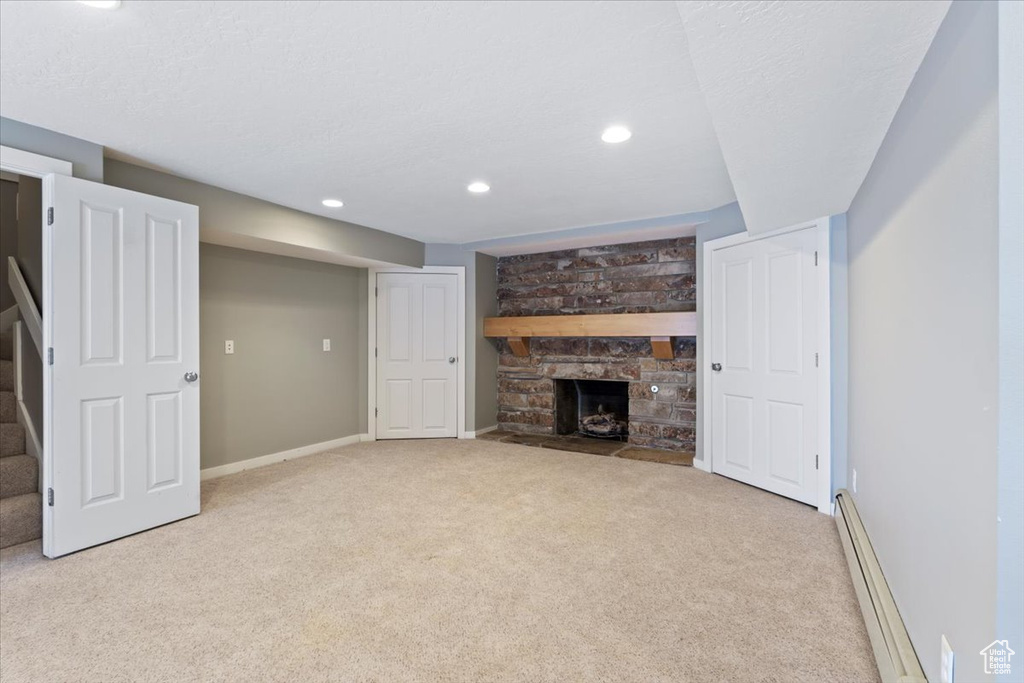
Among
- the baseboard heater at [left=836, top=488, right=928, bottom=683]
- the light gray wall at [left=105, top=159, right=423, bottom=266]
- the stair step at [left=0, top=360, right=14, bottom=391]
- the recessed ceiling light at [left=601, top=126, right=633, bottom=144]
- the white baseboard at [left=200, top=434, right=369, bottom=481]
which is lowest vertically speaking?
the white baseboard at [left=200, top=434, right=369, bottom=481]

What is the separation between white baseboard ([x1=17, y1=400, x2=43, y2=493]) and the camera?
3008 mm

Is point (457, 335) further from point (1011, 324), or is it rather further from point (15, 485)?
point (1011, 324)

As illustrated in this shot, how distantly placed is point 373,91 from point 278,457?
3592 mm

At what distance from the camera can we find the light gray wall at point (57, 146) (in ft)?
8.08

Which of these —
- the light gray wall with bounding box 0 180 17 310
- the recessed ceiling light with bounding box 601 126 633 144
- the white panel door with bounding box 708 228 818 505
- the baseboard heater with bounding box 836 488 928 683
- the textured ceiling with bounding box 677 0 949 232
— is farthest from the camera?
the light gray wall with bounding box 0 180 17 310

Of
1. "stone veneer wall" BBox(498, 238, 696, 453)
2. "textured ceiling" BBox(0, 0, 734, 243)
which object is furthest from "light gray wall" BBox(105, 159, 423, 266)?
"stone veneer wall" BBox(498, 238, 696, 453)

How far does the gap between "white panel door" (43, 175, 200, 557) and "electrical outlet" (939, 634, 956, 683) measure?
361 cm

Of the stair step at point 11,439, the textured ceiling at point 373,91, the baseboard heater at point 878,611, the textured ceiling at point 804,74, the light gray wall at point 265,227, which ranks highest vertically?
the textured ceiling at point 373,91

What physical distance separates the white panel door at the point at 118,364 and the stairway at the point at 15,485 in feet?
1.19

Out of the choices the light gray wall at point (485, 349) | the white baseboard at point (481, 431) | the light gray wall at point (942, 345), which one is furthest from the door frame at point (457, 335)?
the light gray wall at point (942, 345)

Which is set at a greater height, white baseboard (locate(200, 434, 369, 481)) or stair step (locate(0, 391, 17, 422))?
stair step (locate(0, 391, 17, 422))

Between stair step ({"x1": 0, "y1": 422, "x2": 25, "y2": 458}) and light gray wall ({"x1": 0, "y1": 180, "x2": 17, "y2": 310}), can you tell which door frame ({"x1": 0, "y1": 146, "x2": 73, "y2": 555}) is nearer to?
stair step ({"x1": 0, "y1": 422, "x2": 25, "y2": 458})

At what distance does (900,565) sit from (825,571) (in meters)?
0.76

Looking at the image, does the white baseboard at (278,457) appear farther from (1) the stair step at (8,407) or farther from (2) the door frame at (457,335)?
(1) the stair step at (8,407)
